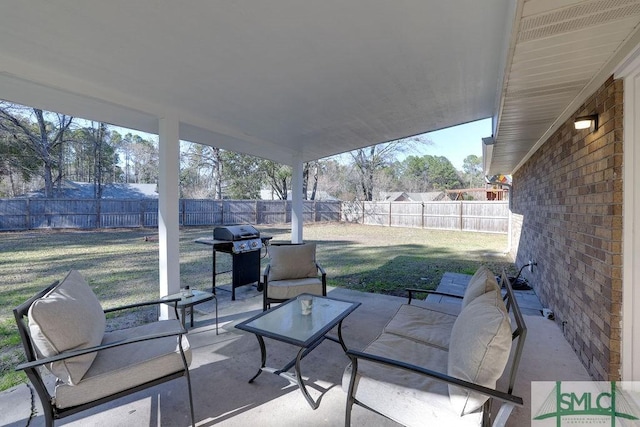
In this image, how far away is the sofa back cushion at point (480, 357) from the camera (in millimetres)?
1452

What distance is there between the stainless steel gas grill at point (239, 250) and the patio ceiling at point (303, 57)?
161cm

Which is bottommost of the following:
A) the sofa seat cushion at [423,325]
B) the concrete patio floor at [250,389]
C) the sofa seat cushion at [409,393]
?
the concrete patio floor at [250,389]

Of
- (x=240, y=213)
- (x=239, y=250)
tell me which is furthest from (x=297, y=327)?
(x=240, y=213)

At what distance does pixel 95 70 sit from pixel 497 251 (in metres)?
9.72

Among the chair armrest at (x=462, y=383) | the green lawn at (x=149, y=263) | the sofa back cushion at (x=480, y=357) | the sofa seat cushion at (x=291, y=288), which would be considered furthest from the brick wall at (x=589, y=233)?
the sofa seat cushion at (x=291, y=288)

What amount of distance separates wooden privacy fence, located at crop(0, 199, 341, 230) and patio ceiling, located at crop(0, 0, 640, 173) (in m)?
12.2

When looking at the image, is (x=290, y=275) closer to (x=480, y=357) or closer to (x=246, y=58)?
(x=246, y=58)

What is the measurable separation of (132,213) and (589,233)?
15965mm

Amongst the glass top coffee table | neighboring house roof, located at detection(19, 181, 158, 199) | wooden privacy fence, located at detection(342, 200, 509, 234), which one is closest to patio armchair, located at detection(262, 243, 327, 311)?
the glass top coffee table

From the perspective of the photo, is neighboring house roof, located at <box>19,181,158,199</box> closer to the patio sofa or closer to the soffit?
the soffit

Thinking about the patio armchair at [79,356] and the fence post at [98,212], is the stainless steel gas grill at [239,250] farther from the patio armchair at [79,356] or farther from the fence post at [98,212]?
the fence post at [98,212]

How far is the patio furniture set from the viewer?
1478mm

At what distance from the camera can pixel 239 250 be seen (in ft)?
14.8

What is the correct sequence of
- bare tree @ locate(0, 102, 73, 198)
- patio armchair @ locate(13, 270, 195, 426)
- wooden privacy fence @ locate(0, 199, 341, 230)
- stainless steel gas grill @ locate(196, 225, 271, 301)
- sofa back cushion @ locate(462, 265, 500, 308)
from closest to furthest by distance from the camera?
patio armchair @ locate(13, 270, 195, 426) → sofa back cushion @ locate(462, 265, 500, 308) → stainless steel gas grill @ locate(196, 225, 271, 301) → wooden privacy fence @ locate(0, 199, 341, 230) → bare tree @ locate(0, 102, 73, 198)
